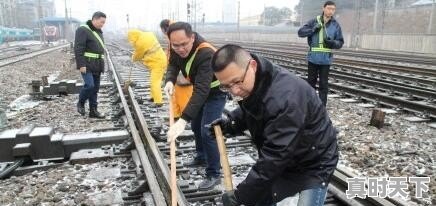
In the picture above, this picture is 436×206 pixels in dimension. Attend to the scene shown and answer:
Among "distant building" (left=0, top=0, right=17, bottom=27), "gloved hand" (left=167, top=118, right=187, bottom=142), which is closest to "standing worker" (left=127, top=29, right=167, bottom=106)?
"gloved hand" (left=167, top=118, right=187, bottom=142)

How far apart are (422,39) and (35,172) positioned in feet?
102

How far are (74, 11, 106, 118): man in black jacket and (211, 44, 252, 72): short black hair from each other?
6049mm

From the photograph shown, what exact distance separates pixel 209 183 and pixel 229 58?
2.56 meters

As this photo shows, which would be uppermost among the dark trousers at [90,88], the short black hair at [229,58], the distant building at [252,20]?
the distant building at [252,20]

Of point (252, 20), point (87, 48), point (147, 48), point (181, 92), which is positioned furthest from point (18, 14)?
point (181, 92)

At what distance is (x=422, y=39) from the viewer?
30.4m

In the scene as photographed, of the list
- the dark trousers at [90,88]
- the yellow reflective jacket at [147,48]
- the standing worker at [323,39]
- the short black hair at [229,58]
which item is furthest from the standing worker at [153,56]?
the short black hair at [229,58]

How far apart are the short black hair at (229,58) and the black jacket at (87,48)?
6.07m

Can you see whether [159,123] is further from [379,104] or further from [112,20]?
[112,20]

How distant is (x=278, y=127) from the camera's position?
2184 millimetres

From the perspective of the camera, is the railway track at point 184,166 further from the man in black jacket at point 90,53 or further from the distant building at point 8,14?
the distant building at point 8,14

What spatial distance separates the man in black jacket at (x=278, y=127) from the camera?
7.18 ft

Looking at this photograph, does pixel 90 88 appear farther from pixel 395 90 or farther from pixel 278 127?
pixel 395 90

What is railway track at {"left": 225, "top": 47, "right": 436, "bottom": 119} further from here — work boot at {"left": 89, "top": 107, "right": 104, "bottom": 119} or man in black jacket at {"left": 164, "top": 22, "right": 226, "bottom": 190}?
work boot at {"left": 89, "top": 107, "right": 104, "bottom": 119}
